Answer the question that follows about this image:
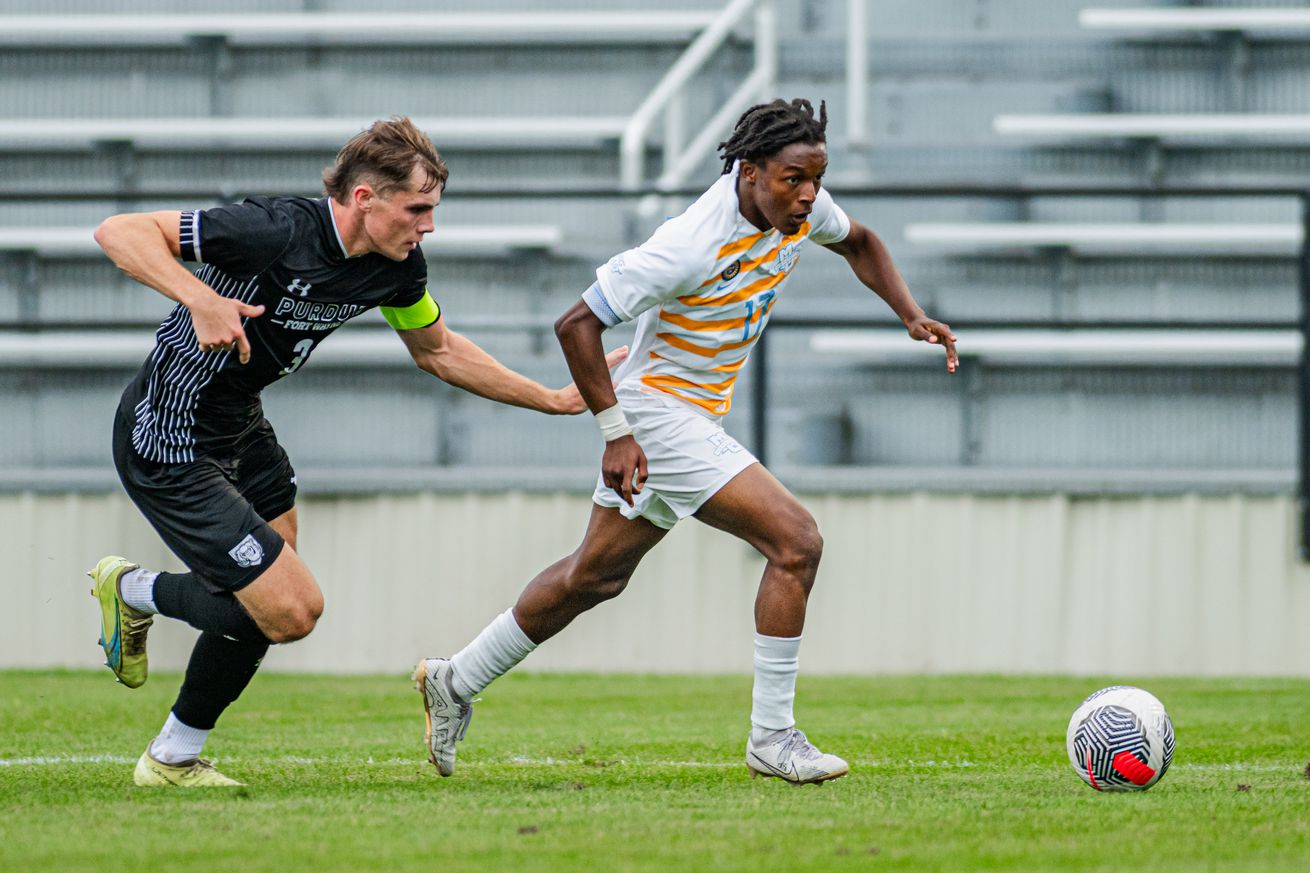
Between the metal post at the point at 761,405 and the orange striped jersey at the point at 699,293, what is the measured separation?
4.81m

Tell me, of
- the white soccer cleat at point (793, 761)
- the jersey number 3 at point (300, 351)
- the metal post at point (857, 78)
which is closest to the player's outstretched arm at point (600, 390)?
the jersey number 3 at point (300, 351)

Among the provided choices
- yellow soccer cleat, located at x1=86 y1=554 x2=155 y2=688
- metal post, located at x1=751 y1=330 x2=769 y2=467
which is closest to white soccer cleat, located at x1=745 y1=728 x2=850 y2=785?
yellow soccer cleat, located at x1=86 y1=554 x2=155 y2=688

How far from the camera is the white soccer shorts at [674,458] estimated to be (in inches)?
216

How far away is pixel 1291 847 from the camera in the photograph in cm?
400

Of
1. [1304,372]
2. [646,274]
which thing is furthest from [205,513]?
[1304,372]

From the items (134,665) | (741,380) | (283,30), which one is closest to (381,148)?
(134,665)

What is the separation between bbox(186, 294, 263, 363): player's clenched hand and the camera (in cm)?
468

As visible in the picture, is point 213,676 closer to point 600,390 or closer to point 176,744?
point 176,744

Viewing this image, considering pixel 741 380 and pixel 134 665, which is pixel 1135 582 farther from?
pixel 134 665

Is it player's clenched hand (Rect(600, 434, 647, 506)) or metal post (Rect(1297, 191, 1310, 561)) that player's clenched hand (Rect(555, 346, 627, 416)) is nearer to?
player's clenched hand (Rect(600, 434, 647, 506))

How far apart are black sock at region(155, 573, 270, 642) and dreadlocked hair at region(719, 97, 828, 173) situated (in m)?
2.07

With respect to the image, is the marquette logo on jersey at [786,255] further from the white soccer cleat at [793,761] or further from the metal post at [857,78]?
the metal post at [857,78]

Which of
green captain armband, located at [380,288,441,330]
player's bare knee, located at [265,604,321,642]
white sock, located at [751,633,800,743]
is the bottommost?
white sock, located at [751,633,800,743]

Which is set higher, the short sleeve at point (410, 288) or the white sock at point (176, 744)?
the short sleeve at point (410, 288)
